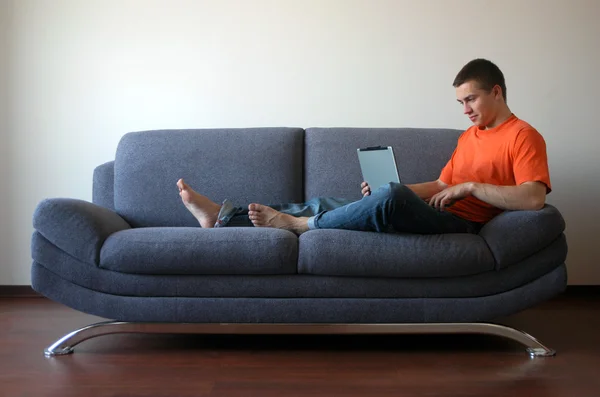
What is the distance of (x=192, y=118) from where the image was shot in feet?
11.2

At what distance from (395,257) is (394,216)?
142mm

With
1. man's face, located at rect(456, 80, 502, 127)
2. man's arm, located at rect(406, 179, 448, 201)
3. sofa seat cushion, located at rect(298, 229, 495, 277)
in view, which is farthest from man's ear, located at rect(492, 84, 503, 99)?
sofa seat cushion, located at rect(298, 229, 495, 277)

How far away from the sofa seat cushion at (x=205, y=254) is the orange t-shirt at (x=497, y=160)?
0.73m

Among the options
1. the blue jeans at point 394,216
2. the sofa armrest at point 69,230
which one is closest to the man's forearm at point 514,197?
the blue jeans at point 394,216

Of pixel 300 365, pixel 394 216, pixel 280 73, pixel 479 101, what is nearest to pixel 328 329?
pixel 300 365

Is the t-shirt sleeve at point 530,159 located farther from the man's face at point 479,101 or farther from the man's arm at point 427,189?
the man's arm at point 427,189

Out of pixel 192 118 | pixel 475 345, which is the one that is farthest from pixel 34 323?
pixel 475 345

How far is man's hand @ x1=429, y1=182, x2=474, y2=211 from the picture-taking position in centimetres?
230

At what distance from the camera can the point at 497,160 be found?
7.83 feet

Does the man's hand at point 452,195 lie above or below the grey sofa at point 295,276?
above

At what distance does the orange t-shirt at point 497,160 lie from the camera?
2.26m

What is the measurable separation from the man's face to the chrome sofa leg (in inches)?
31.9

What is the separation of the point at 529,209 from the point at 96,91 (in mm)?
2366

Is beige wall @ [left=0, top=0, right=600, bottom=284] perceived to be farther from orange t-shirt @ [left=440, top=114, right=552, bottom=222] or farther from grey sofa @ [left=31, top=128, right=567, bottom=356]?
grey sofa @ [left=31, top=128, right=567, bottom=356]
